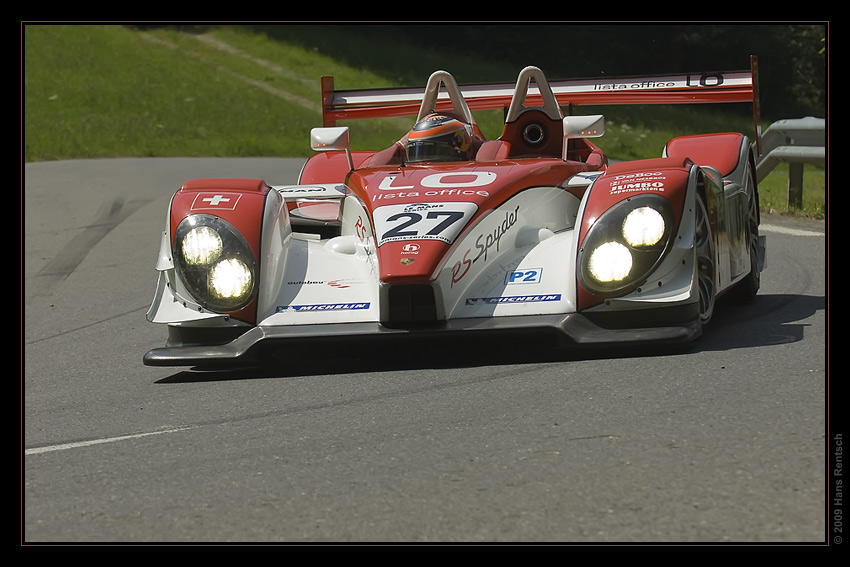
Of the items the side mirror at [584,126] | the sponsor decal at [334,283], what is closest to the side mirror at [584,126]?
the side mirror at [584,126]

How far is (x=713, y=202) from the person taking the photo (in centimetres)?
622

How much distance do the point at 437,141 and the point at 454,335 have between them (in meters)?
2.19

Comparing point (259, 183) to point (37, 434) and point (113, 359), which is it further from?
point (37, 434)

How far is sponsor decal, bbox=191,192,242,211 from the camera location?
20.4ft

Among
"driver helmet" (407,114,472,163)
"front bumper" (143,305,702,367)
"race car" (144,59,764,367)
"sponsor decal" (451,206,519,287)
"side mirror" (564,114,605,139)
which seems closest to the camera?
"front bumper" (143,305,702,367)

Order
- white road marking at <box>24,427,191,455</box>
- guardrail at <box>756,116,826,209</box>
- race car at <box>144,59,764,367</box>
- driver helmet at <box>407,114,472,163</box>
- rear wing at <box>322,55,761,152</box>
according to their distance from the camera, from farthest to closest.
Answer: guardrail at <box>756,116,826,209</box>, rear wing at <box>322,55,761,152</box>, driver helmet at <box>407,114,472,163</box>, race car at <box>144,59,764,367</box>, white road marking at <box>24,427,191,455</box>

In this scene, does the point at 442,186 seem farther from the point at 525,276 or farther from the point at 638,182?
the point at 638,182

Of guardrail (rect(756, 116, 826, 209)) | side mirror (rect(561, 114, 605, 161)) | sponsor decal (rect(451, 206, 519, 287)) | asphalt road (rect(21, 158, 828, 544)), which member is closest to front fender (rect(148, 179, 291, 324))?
asphalt road (rect(21, 158, 828, 544))

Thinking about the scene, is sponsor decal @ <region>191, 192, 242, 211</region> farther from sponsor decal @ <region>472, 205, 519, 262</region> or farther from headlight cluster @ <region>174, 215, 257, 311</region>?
sponsor decal @ <region>472, 205, 519, 262</region>

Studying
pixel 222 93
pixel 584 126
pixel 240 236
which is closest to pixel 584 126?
pixel 584 126

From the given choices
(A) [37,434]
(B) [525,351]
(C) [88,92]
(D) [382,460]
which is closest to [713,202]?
(B) [525,351]

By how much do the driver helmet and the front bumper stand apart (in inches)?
76.1

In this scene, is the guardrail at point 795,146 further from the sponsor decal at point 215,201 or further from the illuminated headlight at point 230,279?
the illuminated headlight at point 230,279

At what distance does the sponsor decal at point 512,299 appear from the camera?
18.5 ft
